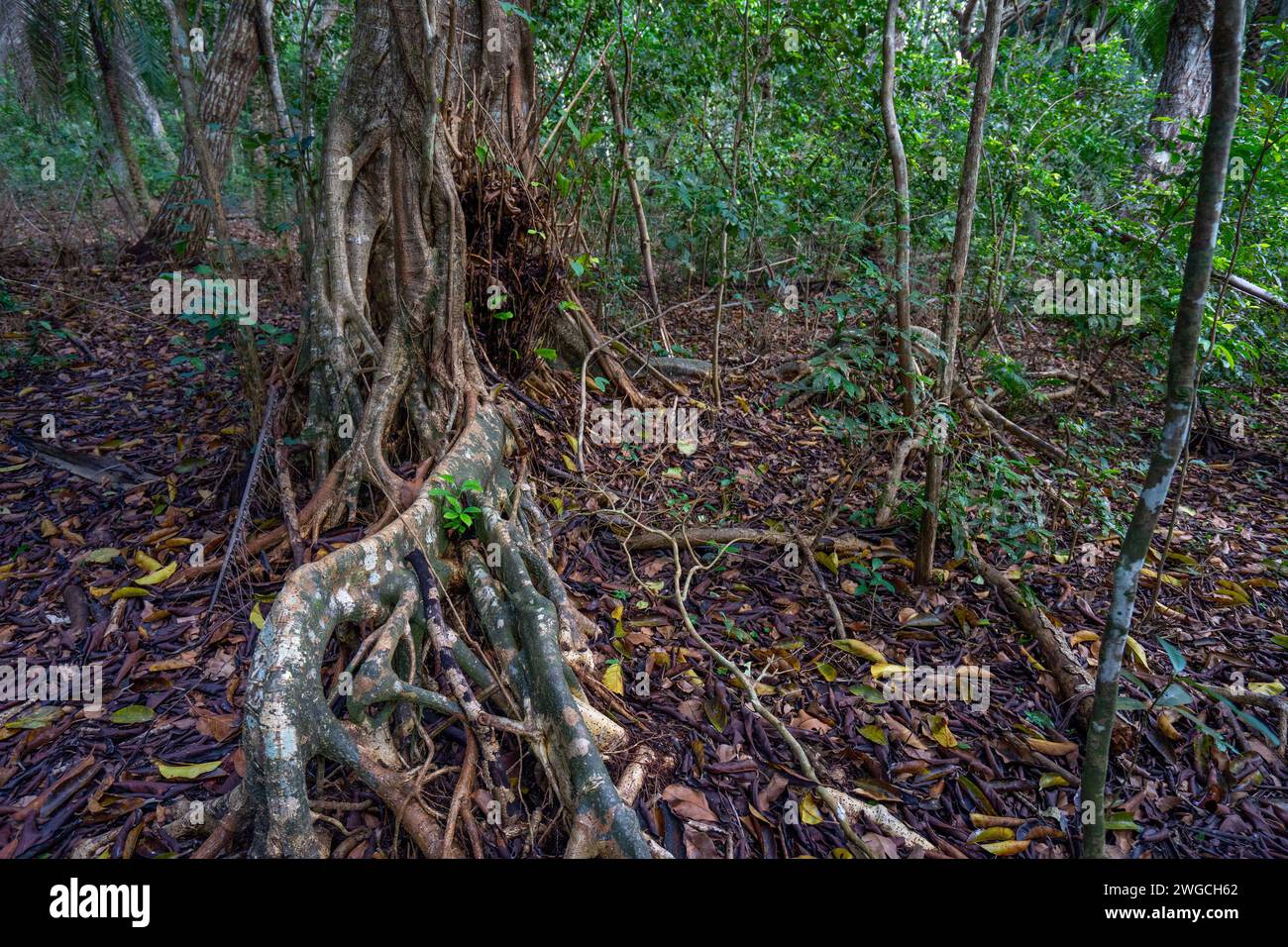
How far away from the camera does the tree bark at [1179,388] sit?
1.80 meters

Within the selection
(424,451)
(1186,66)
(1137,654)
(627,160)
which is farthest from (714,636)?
(1186,66)

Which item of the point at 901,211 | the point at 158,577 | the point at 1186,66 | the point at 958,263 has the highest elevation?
the point at 1186,66

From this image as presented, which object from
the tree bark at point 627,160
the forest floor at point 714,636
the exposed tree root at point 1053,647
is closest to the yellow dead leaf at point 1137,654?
the forest floor at point 714,636

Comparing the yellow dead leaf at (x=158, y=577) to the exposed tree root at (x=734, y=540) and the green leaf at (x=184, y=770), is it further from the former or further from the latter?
the exposed tree root at (x=734, y=540)

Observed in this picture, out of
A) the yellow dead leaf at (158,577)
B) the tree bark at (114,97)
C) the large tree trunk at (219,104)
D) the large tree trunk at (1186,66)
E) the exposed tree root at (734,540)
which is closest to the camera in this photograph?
the yellow dead leaf at (158,577)

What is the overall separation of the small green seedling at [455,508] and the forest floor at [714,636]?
2.10 feet

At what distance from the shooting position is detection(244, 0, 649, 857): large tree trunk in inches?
89.7

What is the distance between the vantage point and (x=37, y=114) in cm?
812

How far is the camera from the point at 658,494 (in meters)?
4.32

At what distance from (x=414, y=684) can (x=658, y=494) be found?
6.79 ft

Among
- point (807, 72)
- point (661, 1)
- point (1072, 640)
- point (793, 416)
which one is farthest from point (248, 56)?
point (1072, 640)

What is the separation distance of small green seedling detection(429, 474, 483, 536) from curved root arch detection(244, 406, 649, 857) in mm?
64

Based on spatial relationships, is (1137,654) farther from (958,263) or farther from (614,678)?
(614,678)

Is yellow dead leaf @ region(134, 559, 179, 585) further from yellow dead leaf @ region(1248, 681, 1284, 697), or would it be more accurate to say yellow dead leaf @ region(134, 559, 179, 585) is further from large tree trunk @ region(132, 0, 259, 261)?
yellow dead leaf @ region(1248, 681, 1284, 697)
